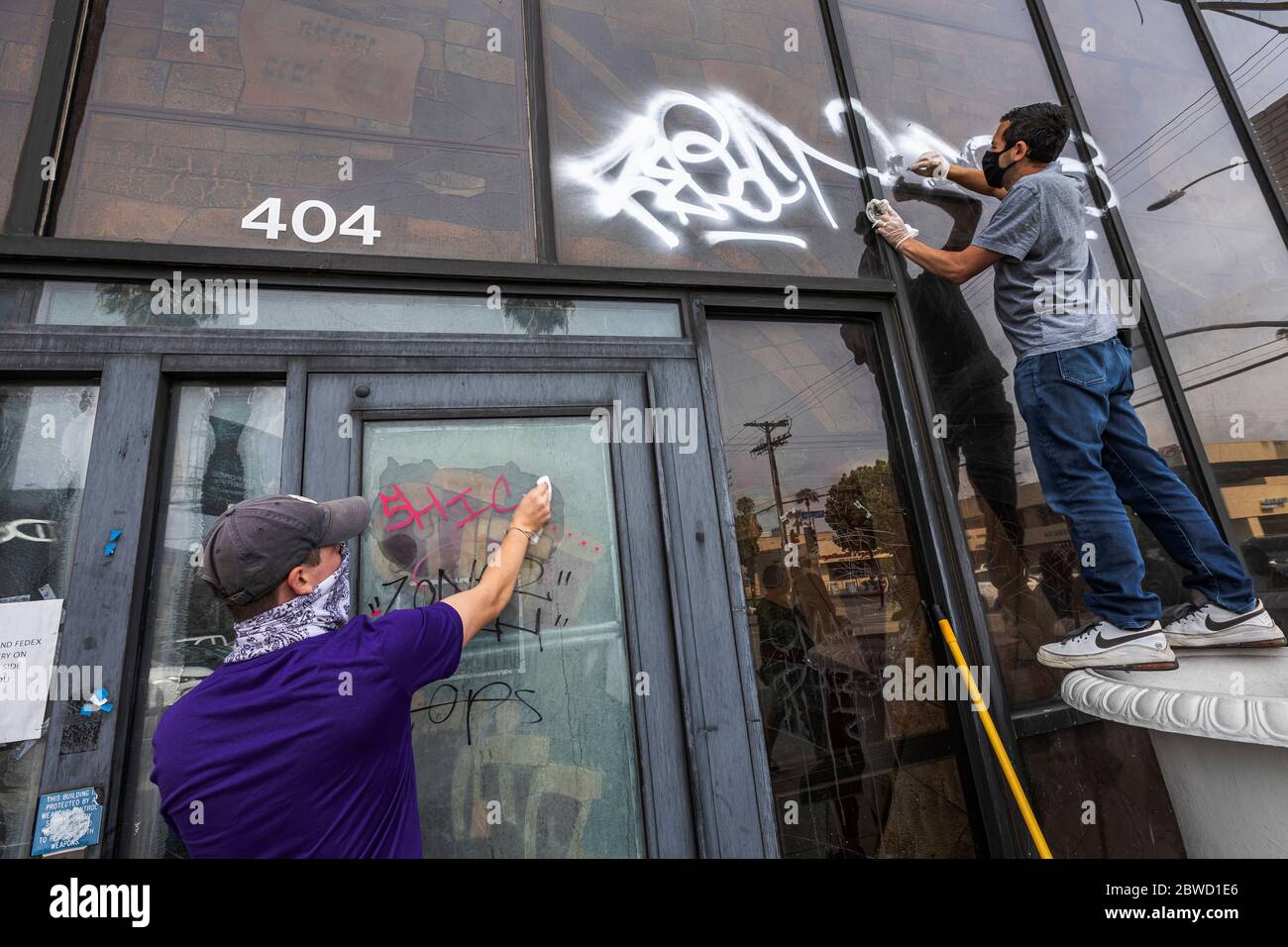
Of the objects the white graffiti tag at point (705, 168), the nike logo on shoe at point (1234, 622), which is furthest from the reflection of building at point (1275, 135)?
the nike logo on shoe at point (1234, 622)

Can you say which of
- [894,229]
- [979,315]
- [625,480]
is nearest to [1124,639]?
[979,315]

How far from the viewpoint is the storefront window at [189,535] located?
180 centimetres

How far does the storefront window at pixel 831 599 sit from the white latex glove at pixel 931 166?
1.06 metres

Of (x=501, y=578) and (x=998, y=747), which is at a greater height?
(x=501, y=578)

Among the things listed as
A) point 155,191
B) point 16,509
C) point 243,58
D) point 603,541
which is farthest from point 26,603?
point 243,58

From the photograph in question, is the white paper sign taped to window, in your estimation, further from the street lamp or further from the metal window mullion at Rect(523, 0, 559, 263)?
the street lamp

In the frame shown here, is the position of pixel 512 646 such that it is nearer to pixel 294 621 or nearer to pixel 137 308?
pixel 294 621

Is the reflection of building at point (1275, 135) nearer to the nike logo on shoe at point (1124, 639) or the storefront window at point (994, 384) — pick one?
the storefront window at point (994, 384)

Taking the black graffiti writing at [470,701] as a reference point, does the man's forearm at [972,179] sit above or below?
above

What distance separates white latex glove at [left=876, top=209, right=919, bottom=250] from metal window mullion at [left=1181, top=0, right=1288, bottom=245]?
8.33ft

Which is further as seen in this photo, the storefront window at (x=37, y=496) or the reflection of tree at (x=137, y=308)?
the reflection of tree at (x=137, y=308)

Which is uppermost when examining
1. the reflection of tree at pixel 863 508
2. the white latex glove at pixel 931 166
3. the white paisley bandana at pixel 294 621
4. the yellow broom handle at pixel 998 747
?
the white latex glove at pixel 931 166

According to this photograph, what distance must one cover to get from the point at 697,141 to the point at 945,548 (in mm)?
2226

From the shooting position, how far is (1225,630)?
2.19m
